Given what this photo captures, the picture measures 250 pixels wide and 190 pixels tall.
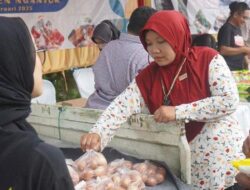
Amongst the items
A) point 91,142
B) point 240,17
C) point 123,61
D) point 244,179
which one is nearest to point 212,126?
point 244,179

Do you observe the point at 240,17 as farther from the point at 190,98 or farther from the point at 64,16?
the point at 190,98

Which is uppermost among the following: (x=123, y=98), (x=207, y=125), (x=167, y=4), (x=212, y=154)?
(x=167, y=4)

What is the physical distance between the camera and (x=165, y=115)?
6.07ft

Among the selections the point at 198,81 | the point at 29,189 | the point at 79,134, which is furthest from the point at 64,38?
the point at 29,189

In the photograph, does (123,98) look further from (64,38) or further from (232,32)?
(232,32)

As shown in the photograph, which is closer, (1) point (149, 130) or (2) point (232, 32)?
(1) point (149, 130)

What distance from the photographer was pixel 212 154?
6.62 feet

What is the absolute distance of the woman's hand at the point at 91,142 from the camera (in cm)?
196

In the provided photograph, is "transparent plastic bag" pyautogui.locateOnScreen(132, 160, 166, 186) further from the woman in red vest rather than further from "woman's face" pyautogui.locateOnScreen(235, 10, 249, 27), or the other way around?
"woman's face" pyautogui.locateOnScreen(235, 10, 249, 27)

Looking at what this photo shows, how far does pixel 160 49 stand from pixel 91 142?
1.86ft

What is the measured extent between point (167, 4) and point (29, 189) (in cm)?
526

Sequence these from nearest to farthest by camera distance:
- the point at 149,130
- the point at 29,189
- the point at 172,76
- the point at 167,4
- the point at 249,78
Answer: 1. the point at 29,189
2. the point at 149,130
3. the point at 172,76
4. the point at 249,78
5. the point at 167,4

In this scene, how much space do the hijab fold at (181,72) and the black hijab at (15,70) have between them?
1.00m

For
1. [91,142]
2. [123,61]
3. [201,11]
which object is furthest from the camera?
[201,11]
